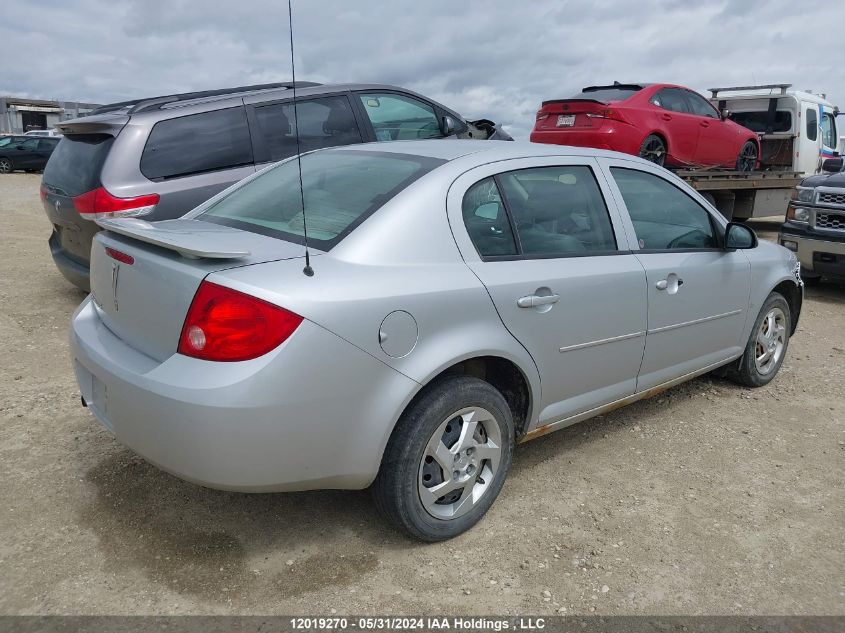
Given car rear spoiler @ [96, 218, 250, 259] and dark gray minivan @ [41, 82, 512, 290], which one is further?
dark gray minivan @ [41, 82, 512, 290]

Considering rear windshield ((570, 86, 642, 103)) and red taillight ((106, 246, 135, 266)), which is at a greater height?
rear windshield ((570, 86, 642, 103))

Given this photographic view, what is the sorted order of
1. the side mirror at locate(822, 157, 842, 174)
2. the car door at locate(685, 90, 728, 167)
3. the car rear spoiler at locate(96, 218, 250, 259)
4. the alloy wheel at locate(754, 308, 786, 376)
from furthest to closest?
1. the car door at locate(685, 90, 728, 167)
2. the side mirror at locate(822, 157, 842, 174)
3. the alloy wheel at locate(754, 308, 786, 376)
4. the car rear spoiler at locate(96, 218, 250, 259)

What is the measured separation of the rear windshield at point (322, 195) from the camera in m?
2.81

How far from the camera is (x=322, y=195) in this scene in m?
3.06

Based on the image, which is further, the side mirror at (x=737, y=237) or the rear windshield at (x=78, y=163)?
the rear windshield at (x=78, y=163)

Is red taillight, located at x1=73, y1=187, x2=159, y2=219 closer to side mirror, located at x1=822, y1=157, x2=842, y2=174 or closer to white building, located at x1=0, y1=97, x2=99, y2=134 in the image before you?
side mirror, located at x1=822, y1=157, x2=842, y2=174

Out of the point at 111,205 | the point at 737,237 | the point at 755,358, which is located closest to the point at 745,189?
the point at 755,358

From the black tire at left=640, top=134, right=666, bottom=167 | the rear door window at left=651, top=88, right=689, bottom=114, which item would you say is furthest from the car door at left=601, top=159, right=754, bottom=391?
the rear door window at left=651, top=88, right=689, bottom=114

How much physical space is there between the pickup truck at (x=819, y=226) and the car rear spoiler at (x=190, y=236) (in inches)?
278

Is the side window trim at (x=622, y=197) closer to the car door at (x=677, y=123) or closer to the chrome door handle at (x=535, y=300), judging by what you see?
the chrome door handle at (x=535, y=300)

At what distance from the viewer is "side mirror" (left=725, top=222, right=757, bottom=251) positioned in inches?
162

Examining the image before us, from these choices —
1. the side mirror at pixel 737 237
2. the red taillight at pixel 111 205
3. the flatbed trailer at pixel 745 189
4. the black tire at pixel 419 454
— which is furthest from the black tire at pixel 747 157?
the black tire at pixel 419 454

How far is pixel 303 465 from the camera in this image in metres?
2.45

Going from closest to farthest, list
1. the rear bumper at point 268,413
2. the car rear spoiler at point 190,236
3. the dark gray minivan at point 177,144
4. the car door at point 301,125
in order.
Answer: the rear bumper at point 268,413, the car rear spoiler at point 190,236, the dark gray minivan at point 177,144, the car door at point 301,125
